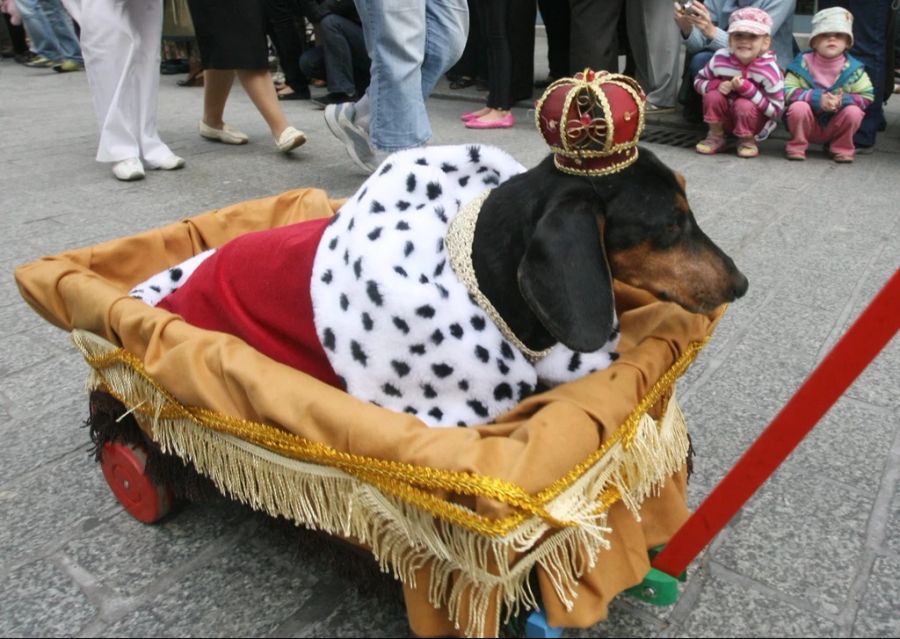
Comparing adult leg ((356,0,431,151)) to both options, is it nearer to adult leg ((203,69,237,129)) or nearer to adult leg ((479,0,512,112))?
adult leg ((203,69,237,129))

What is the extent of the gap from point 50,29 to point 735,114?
8.90 m

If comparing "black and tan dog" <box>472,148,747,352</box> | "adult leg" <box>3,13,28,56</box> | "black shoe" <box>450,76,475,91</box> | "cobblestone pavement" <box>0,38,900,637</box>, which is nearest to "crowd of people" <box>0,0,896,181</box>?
"cobblestone pavement" <box>0,38,900,637</box>

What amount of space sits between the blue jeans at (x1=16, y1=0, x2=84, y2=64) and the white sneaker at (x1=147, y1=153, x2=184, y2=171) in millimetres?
6472

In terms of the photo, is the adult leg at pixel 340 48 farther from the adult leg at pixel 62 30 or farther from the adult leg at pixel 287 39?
the adult leg at pixel 62 30

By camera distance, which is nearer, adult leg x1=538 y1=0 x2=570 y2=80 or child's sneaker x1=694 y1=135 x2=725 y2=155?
child's sneaker x1=694 y1=135 x2=725 y2=155

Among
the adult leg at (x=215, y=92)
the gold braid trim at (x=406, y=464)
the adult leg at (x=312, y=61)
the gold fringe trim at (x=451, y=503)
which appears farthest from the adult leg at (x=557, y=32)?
the gold fringe trim at (x=451, y=503)

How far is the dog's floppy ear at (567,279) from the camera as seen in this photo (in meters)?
1.38

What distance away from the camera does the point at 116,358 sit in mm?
1692

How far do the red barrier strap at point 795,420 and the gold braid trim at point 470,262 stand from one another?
45 cm

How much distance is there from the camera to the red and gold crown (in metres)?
1.42

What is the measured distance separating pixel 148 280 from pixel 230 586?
90cm

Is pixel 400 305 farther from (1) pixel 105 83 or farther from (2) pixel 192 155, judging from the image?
(2) pixel 192 155

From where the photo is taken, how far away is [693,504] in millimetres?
1835

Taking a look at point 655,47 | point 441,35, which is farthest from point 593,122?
point 655,47
